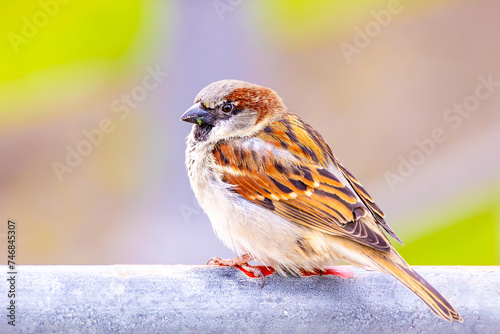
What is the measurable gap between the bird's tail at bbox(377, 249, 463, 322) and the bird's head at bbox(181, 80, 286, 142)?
3.00ft

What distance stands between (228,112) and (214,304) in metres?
1.26

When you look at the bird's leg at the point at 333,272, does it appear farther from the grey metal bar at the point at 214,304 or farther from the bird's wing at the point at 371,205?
the bird's wing at the point at 371,205

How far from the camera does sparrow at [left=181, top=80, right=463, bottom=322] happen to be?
9.25 feet

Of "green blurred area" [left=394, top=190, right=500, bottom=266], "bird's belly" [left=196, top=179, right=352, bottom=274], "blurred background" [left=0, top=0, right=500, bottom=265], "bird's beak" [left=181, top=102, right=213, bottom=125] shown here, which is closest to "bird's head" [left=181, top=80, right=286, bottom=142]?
"bird's beak" [left=181, top=102, right=213, bottom=125]

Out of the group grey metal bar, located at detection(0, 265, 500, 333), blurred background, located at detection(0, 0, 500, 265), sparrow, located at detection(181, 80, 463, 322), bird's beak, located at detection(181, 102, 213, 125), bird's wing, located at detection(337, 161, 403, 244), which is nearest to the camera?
grey metal bar, located at detection(0, 265, 500, 333)

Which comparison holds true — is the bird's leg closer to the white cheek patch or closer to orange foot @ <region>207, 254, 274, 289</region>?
orange foot @ <region>207, 254, 274, 289</region>

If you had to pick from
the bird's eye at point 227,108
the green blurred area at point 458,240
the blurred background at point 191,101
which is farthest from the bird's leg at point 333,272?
the green blurred area at point 458,240

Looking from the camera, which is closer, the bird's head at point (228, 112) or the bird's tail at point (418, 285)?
the bird's tail at point (418, 285)

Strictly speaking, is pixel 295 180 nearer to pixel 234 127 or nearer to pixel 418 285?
pixel 234 127

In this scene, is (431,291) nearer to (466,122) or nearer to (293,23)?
(293,23)

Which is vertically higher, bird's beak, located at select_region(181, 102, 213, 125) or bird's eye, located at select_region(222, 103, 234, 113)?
bird's beak, located at select_region(181, 102, 213, 125)

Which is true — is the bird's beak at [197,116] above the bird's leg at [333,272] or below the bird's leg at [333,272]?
above

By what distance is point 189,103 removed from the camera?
158 inches

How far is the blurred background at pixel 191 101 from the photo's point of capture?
4.13 metres
